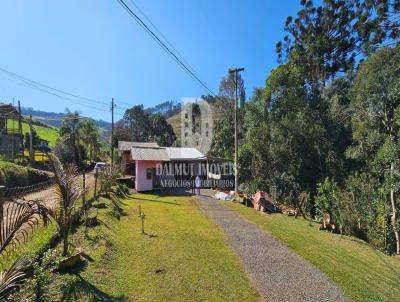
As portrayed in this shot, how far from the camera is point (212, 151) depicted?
113 ft

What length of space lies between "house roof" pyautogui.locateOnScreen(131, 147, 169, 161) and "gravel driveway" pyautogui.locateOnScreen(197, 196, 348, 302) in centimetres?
1073

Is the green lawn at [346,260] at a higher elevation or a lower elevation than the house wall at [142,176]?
lower

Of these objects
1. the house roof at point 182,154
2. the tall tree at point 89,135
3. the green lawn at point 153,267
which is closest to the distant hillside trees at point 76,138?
the tall tree at point 89,135

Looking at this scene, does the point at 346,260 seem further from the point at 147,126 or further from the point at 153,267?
the point at 147,126

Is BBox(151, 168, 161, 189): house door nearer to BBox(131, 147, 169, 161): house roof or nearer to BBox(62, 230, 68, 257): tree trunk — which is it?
BBox(131, 147, 169, 161): house roof

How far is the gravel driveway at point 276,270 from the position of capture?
21.0 feet

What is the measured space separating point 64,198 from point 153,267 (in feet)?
9.42

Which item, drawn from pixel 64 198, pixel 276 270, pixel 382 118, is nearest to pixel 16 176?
pixel 64 198

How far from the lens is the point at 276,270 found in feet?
25.1

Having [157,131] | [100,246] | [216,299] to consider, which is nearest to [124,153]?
[100,246]

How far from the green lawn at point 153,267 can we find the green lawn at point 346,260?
2632mm

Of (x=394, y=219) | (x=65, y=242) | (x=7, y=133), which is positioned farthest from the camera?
(x=7, y=133)

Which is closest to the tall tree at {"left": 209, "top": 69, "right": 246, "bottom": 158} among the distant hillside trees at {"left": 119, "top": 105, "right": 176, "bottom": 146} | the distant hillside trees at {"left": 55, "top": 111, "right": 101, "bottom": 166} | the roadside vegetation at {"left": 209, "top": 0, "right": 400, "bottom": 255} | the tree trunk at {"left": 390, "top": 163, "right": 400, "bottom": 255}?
the roadside vegetation at {"left": 209, "top": 0, "right": 400, "bottom": 255}

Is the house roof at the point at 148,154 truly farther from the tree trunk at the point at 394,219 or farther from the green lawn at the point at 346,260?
the tree trunk at the point at 394,219
